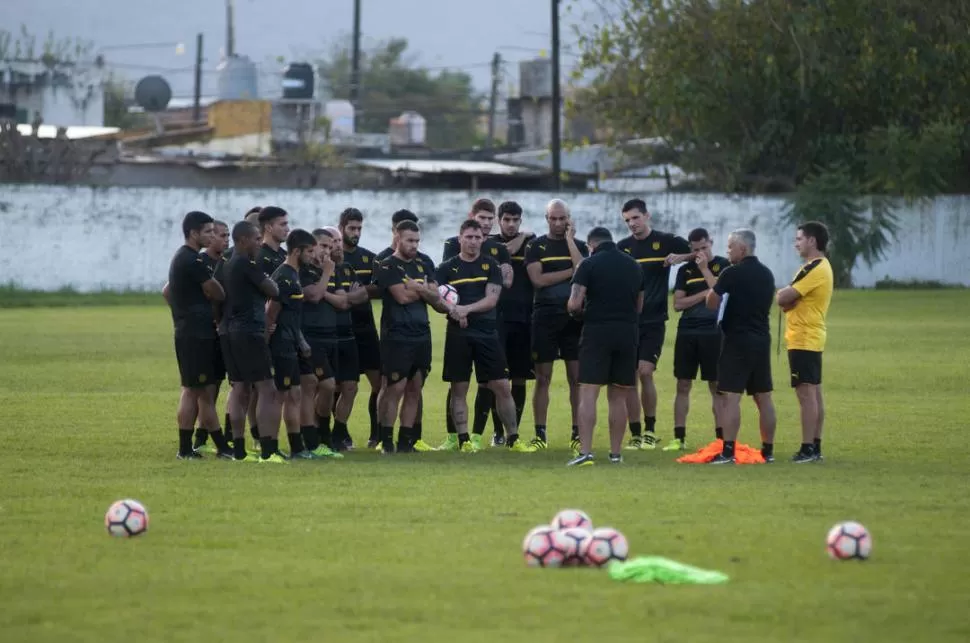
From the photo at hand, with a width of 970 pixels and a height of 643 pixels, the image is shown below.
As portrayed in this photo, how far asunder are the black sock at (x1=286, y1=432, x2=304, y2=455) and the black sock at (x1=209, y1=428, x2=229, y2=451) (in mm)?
596

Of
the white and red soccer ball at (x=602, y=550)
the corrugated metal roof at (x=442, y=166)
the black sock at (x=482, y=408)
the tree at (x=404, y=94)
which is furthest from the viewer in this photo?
the tree at (x=404, y=94)

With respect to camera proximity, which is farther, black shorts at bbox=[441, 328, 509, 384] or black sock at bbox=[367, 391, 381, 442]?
black sock at bbox=[367, 391, 381, 442]

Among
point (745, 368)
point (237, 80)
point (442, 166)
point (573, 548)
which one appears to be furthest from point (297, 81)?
point (573, 548)

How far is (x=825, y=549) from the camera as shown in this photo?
9805 mm

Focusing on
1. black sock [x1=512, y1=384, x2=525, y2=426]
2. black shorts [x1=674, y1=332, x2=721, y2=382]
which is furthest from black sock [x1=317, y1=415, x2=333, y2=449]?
black shorts [x1=674, y1=332, x2=721, y2=382]

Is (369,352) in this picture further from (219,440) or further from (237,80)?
(237,80)

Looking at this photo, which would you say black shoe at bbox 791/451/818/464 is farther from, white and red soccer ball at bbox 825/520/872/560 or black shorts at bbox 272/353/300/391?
white and red soccer ball at bbox 825/520/872/560

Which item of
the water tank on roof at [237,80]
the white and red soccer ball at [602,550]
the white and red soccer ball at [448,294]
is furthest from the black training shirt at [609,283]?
the water tank on roof at [237,80]

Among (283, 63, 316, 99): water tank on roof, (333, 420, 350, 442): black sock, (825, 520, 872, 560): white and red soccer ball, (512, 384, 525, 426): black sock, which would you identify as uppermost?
(283, 63, 316, 99): water tank on roof

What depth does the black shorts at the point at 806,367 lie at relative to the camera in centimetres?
1448

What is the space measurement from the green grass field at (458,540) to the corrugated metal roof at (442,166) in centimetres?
3716

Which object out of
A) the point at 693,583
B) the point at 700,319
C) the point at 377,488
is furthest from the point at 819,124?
the point at 693,583

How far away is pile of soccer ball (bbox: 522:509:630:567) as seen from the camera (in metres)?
9.28

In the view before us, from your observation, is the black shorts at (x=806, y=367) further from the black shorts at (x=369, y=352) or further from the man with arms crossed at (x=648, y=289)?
the black shorts at (x=369, y=352)
